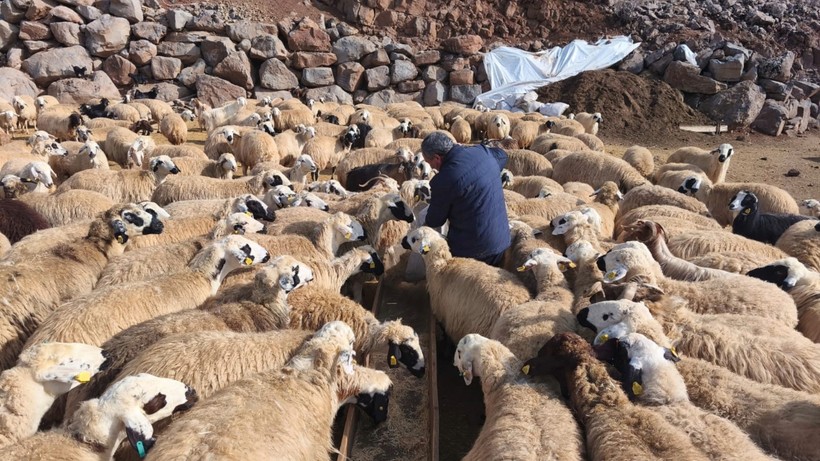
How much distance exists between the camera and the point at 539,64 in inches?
858

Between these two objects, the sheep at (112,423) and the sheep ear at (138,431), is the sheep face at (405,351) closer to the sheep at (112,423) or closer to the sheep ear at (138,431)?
the sheep at (112,423)

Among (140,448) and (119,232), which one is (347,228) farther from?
(140,448)

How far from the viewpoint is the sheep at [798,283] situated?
4926 millimetres

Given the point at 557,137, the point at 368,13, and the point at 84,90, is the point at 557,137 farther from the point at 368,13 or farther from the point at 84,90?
the point at 84,90

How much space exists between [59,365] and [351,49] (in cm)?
2054

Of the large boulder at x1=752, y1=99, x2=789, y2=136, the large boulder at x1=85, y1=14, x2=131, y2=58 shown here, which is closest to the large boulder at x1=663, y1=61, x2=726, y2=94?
the large boulder at x1=752, y1=99, x2=789, y2=136

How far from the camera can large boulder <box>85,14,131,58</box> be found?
813 inches

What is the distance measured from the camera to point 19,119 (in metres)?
16.1

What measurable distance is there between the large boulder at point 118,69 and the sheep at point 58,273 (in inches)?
691

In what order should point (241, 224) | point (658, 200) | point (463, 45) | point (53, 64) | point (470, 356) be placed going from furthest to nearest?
point (463, 45)
point (53, 64)
point (658, 200)
point (241, 224)
point (470, 356)

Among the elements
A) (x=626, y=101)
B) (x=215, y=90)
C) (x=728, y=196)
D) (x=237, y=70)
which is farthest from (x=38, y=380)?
(x=626, y=101)

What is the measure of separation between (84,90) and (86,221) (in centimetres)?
1603

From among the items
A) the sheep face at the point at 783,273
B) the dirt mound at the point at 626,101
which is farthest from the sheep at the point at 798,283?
the dirt mound at the point at 626,101

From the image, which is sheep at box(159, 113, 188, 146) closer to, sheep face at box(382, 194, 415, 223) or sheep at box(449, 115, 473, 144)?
sheep at box(449, 115, 473, 144)
